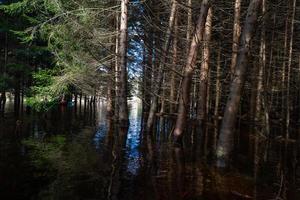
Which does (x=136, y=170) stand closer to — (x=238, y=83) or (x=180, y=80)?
(x=238, y=83)

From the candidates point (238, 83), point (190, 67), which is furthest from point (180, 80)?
point (238, 83)

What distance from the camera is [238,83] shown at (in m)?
7.99

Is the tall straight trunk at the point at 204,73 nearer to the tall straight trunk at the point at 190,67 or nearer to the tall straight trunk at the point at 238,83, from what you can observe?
the tall straight trunk at the point at 190,67

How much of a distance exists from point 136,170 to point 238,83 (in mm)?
3234

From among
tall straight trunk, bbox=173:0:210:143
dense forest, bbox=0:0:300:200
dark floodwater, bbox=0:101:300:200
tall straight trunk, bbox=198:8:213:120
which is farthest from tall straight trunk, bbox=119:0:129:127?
tall straight trunk, bbox=173:0:210:143

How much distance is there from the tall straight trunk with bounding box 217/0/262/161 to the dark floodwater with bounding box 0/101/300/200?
0.63 meters

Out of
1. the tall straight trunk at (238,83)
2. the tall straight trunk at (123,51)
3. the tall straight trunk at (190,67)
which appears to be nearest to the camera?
the tall straight trunk at (238,83)

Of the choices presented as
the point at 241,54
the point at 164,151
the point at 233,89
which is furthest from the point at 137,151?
the point at 241,54

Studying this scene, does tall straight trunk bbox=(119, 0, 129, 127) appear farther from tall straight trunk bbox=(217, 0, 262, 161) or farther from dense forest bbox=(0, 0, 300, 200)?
tall straight trunk bbox=(217, 0, 262, 161)

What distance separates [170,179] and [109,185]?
1.36 m

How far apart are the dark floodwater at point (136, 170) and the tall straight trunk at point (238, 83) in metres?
0.63

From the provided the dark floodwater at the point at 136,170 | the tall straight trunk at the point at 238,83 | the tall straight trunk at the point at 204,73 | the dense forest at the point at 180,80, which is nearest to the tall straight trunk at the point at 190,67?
the dense forest at the point at 180,80

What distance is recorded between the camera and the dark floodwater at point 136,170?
19.7ft

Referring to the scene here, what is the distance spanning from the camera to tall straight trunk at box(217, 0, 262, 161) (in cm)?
793
